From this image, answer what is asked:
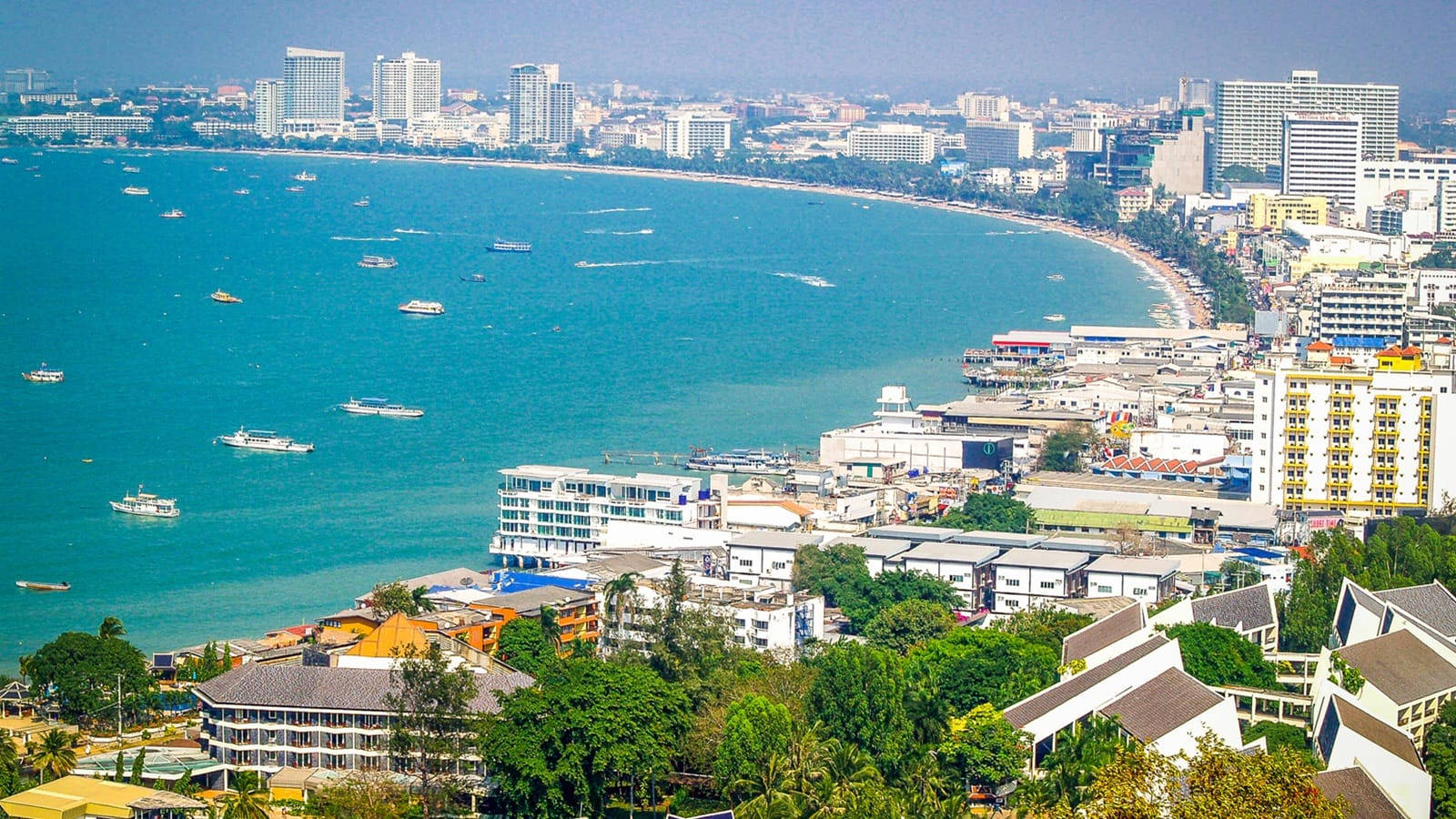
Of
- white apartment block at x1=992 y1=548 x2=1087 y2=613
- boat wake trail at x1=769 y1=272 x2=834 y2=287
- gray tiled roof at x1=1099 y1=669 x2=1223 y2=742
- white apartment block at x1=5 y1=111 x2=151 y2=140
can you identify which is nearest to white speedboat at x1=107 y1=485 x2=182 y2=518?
white apartment block at x1=992 y1=548 x2=1087 y2=613

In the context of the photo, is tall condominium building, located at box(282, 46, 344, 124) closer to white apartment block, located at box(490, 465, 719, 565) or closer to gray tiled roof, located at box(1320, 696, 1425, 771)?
white apartment block, located at box(490, 465, 719, 565)

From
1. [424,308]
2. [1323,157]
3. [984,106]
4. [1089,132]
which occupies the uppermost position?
[984,106]

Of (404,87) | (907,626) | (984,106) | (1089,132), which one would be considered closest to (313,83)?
(404,87)

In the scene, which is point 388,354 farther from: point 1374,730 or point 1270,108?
point 1270,108

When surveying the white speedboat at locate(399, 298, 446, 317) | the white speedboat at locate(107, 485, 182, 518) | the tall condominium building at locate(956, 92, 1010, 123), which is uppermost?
Answer: the tall condominium building at locate(956, 92, 1010, 123)

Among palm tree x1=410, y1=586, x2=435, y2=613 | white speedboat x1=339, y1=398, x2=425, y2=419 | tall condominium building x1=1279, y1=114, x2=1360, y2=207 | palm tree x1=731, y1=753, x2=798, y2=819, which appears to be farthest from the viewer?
tall condominium building x1=1279, y1=114, x2=1360, y2=207

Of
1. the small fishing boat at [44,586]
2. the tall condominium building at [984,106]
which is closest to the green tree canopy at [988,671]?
the small fishing boat at [44,586]

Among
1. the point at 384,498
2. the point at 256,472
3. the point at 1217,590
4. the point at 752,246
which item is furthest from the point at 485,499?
the point at 752,246
